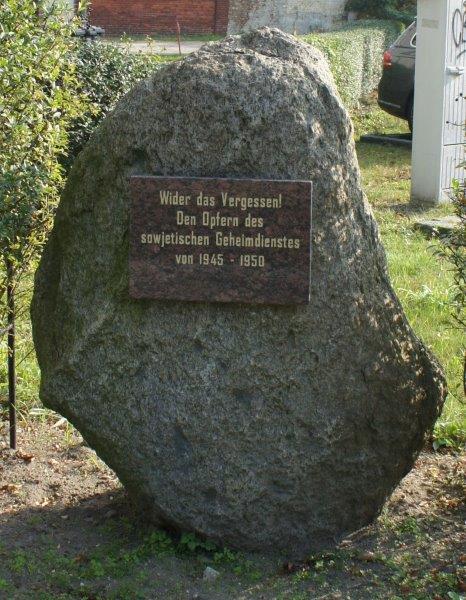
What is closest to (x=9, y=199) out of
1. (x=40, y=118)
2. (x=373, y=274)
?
(x=40, y=118)

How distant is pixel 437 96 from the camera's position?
36.0ft

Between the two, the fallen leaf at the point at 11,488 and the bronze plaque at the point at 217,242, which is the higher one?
the bronze plaque at the point at 217,242

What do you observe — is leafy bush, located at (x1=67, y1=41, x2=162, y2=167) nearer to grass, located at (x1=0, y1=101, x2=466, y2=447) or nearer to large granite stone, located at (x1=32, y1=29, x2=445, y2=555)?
grass, located at (x1=0, y1=101, x2=466, y2=447)

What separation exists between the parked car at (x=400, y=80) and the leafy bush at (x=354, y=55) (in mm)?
998

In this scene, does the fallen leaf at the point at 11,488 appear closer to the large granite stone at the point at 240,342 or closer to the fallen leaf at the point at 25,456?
the fallen leaf at the point at 25,456

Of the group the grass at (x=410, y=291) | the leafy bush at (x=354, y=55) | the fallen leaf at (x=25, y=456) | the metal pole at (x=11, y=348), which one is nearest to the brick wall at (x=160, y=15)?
the leafy bush at (x=354, y=55)

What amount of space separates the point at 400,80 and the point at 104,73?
22.8 ft

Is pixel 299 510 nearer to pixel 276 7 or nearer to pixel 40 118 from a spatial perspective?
pixel 40 118

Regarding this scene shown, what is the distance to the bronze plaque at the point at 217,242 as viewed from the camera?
4082mm

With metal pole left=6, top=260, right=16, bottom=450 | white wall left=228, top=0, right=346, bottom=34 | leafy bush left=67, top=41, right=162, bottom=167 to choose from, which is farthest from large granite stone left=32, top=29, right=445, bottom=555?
white wall left=228, top=0, right=346, bottom=34

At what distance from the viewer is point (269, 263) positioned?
4133mm

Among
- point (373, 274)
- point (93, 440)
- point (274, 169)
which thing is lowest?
point (93, 440)

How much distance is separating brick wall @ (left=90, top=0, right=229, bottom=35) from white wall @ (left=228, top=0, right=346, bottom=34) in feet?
9.54

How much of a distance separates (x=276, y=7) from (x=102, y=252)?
2563cm
